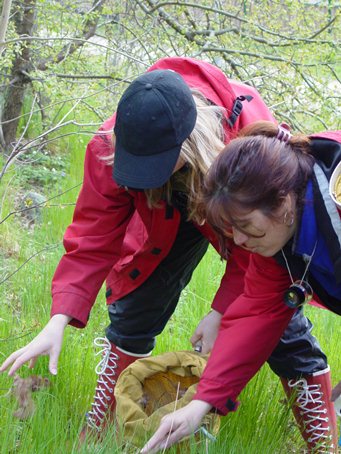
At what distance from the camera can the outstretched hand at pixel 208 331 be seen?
2664 millimetres

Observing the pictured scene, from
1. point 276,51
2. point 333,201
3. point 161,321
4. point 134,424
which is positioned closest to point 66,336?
point 161,321

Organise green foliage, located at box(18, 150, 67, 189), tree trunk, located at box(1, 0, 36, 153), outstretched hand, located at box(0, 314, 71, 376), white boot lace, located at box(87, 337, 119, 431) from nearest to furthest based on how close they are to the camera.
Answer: outstretched hand, located at box(0, 314, 71, 376) < white boot lace, located at box(87, 337, 119, 431) < tree trunk, located at box(1, 0, 36, 153) < green foliage, located at box(18, 150, 67, 189)

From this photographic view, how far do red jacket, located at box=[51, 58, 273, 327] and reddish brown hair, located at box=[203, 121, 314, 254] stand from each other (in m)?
0.41

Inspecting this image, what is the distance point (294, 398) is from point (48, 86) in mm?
2157

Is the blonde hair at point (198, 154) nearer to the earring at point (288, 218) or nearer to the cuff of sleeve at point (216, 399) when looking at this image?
the earring at point (288, 218)

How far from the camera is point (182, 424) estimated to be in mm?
2080

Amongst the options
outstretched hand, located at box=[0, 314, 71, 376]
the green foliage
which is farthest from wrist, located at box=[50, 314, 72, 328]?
the green foliage

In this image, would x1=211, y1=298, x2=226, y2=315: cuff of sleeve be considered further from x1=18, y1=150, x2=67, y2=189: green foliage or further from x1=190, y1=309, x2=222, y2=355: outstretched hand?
x1=18, y1=150, x2=67, y2=189: green foliage

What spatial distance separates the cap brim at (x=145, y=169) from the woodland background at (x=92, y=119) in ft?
2.27

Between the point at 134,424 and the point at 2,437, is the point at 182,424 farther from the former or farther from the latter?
the point at 2,437

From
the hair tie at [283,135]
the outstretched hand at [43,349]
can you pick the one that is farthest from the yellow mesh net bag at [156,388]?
the hair tie at [283,135]

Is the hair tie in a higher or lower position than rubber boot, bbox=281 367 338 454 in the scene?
higher

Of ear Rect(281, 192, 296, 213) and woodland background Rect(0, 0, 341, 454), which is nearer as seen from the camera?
ear Rect(281, 192, 296, 213)

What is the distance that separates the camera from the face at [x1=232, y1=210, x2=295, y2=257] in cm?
194
